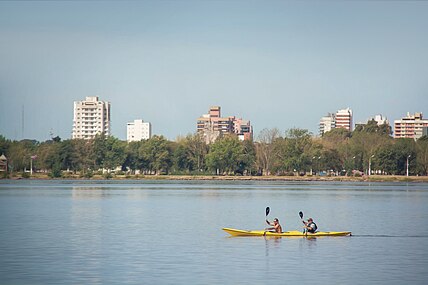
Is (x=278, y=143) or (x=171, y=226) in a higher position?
(x=278, y=143)

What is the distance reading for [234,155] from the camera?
163875 millimetres

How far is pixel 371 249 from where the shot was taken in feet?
132

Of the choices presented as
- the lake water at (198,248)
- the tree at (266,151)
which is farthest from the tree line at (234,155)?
the lake water at (198,248)

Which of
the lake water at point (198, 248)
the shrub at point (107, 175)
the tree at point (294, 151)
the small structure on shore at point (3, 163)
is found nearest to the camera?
the lake water at point (198, 248)

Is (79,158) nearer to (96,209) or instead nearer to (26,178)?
(26,178)

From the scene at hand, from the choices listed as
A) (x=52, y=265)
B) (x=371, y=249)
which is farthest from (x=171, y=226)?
(x=52, y=265)

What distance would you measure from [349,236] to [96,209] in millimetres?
28398

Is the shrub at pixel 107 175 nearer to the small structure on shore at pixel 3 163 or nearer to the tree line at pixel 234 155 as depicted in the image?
the tree line at pixel 234 155

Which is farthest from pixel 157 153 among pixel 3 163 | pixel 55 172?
pixel 3 163

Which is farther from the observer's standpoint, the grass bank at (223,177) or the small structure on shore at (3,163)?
the small structure on shore at (3,163)

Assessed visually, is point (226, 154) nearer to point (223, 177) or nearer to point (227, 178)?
point (227, 178)

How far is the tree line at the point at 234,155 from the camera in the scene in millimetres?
160750

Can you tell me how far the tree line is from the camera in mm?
160750

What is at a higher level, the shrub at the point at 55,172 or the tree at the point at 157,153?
the tree at the point at 157,153
